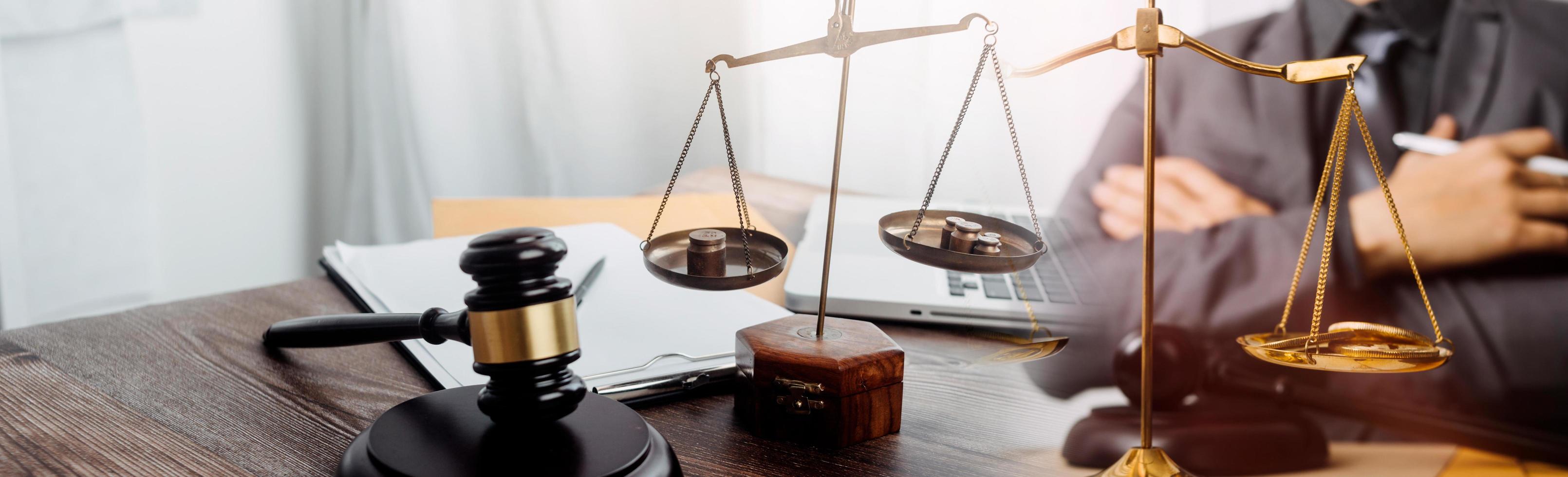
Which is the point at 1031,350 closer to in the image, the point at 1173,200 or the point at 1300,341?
the point at 1300,341

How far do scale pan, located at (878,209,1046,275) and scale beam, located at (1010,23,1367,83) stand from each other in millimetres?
76

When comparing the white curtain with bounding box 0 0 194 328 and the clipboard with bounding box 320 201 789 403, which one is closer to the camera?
the clipboard with bounding box 320 201 789 403

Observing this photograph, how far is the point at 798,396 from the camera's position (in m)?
0.42

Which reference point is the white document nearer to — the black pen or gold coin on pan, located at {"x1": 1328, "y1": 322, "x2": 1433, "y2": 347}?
the black pen

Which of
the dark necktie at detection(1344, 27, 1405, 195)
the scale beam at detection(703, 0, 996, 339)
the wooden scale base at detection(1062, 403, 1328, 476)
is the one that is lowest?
the wooden scale base at detection(1062, 403, 1328, 476)

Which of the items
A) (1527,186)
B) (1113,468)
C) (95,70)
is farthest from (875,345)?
(95,70)

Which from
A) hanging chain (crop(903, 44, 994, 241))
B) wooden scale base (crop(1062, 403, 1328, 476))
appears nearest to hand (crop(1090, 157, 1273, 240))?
wooden scale base (crop(1062, 403, 1328, 476))

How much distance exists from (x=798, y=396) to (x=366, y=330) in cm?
24

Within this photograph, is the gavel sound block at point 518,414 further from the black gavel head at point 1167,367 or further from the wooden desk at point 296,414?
the black gavel head at point 1167,367

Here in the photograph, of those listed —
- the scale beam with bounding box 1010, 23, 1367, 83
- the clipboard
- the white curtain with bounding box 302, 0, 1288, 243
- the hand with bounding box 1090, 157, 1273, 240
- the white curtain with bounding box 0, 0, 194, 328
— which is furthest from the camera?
the white curtain with bounding box 0, 0, 194, 328

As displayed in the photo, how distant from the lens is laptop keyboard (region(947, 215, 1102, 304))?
522 millimetres

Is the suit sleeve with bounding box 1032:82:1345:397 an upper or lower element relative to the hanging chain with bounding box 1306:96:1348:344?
lower

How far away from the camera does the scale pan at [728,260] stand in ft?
1.29

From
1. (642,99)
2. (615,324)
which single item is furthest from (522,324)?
(642,99)
